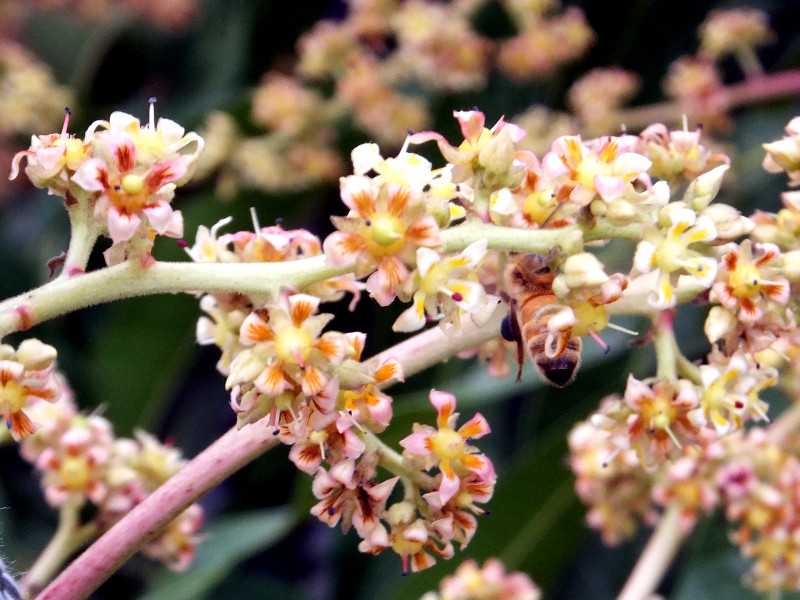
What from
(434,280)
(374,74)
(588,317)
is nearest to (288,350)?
(434,280)

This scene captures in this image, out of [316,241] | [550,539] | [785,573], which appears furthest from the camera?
[550,539]

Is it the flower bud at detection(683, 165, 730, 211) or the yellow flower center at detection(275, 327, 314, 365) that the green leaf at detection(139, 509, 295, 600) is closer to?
the yellow flower center at detection(275, 327, 314, 365)

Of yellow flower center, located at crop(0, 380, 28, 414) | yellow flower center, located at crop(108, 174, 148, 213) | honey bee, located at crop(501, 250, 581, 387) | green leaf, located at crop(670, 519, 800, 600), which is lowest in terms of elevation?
green leaf, located at crop(670, 519, 800, 600)

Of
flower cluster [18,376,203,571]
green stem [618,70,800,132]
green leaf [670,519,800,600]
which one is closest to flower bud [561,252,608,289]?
flower cluster [18,376,203,571]

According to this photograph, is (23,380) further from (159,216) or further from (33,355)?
(159,216)

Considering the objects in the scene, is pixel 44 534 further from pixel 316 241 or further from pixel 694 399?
pixel 694 399

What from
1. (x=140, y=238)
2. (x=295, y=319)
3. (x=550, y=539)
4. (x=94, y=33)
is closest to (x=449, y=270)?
(x=295, y=319)
